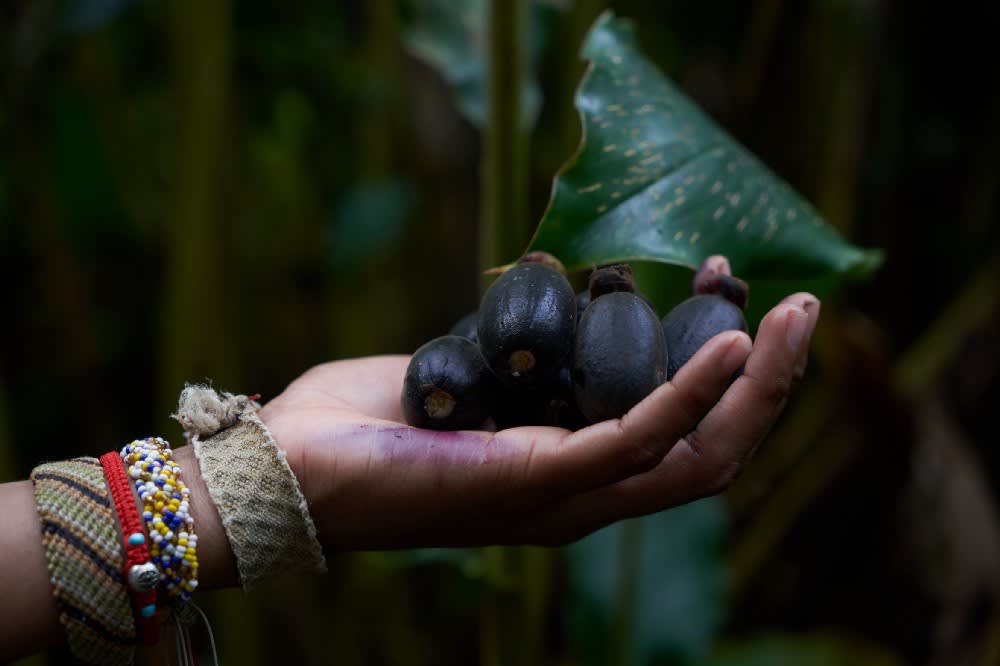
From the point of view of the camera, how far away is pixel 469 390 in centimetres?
55

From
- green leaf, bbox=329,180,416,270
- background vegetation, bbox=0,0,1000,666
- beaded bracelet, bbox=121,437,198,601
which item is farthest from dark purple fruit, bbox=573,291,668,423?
green leaf, bbox=329,180,416,270

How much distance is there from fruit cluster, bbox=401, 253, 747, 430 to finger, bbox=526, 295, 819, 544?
44 mm

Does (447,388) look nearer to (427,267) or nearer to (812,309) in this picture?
(812,309)

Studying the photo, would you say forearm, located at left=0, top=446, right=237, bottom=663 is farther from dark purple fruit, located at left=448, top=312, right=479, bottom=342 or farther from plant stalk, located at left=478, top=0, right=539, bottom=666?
plant stalk, located at left=478, top=0, right=539, bottom=666

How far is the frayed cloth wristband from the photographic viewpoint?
1.69 feet

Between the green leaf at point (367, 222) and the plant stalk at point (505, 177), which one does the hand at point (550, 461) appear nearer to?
the plant stalk at point (505, 177)

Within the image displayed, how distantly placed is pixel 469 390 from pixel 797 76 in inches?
45.0

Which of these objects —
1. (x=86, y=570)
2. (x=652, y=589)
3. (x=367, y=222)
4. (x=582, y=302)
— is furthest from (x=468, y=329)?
(x=367, y=222)

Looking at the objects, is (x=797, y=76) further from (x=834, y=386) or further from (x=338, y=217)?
(x=338, y=217)

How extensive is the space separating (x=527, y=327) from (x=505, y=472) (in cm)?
9

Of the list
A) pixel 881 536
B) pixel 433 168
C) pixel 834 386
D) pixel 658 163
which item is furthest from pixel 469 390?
pixel 433 168

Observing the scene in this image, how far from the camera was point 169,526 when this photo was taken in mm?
500

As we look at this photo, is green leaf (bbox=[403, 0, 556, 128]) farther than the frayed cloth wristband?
Yes

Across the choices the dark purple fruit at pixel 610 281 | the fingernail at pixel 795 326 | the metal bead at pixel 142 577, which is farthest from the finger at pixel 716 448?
the metal bead at pixel 142 577
